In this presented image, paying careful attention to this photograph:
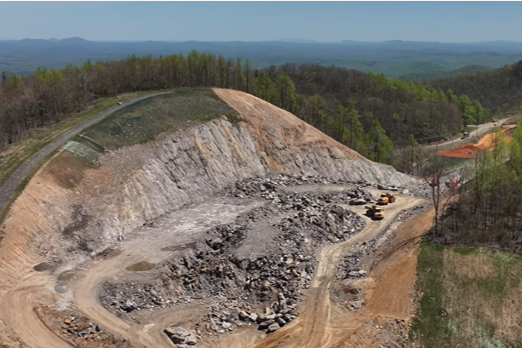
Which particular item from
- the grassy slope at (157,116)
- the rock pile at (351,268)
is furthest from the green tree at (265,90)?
the rock pile at (351,268)

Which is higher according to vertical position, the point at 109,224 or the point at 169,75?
the point at 169,75

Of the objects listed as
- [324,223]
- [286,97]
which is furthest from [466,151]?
[324,223]

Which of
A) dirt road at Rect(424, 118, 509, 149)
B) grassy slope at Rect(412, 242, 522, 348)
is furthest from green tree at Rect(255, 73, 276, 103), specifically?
grassy slope at Rect(412, 242, 522, 348)

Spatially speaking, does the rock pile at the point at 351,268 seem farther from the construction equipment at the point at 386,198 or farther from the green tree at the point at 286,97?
the green tree at the point at 286,97

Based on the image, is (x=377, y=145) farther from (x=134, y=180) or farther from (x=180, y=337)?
(x=180, y=337)

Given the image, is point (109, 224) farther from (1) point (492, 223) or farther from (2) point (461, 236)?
(1) point (492, 223)

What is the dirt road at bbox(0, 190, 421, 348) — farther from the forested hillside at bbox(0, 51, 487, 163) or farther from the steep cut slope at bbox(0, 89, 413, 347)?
the forested hillside at bbox(0, 51, 487, 163)

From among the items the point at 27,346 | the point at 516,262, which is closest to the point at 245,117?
the point at 516,262
